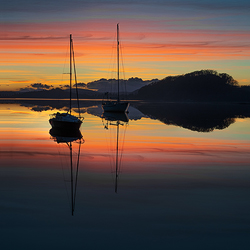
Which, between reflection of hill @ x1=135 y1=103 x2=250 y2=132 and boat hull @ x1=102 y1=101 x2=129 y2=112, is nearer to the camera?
reflection of hill @ x1=135 y1=103 x2=250 y2=132

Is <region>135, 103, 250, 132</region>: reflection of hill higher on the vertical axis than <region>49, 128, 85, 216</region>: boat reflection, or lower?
lower

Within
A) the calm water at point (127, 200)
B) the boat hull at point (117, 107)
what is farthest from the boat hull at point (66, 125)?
the boat hull at point (117, 107)

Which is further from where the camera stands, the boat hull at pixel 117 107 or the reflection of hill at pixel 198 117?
the boat hull at pixel 117 107

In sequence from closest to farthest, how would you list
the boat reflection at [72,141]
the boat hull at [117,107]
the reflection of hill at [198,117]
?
the boat reflection at [72,141]
the reflection of hill at [198,117]
the boat hull at [117,107]

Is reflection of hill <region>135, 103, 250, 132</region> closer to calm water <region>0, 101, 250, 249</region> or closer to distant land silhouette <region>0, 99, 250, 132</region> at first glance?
distant land silhouette <region>0, 99, 250, 132</region>

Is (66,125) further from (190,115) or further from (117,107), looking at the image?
(117,107)

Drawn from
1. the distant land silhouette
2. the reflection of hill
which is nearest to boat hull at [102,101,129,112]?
the distant land silhouette

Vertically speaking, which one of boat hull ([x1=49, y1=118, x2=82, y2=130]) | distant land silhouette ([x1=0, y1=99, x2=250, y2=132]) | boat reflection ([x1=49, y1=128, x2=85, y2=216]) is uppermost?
boat hull ([x1=49, y1=118, x2=82, y2=130])

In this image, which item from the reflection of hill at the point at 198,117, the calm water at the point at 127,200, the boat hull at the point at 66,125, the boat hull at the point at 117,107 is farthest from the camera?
the boat hull at the point at 117,107

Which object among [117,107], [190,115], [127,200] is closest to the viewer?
[127,200]

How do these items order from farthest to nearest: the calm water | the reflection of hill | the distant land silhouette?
the distant land silhouette < the reflection of hill < the calm water

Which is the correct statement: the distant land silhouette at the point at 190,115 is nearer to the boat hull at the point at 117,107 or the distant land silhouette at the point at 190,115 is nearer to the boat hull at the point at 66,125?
the boat hull at the point at 117,107

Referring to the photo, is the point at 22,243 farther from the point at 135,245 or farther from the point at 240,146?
the point at 240,146

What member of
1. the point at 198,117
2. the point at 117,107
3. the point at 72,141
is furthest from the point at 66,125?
the point at 117,107
